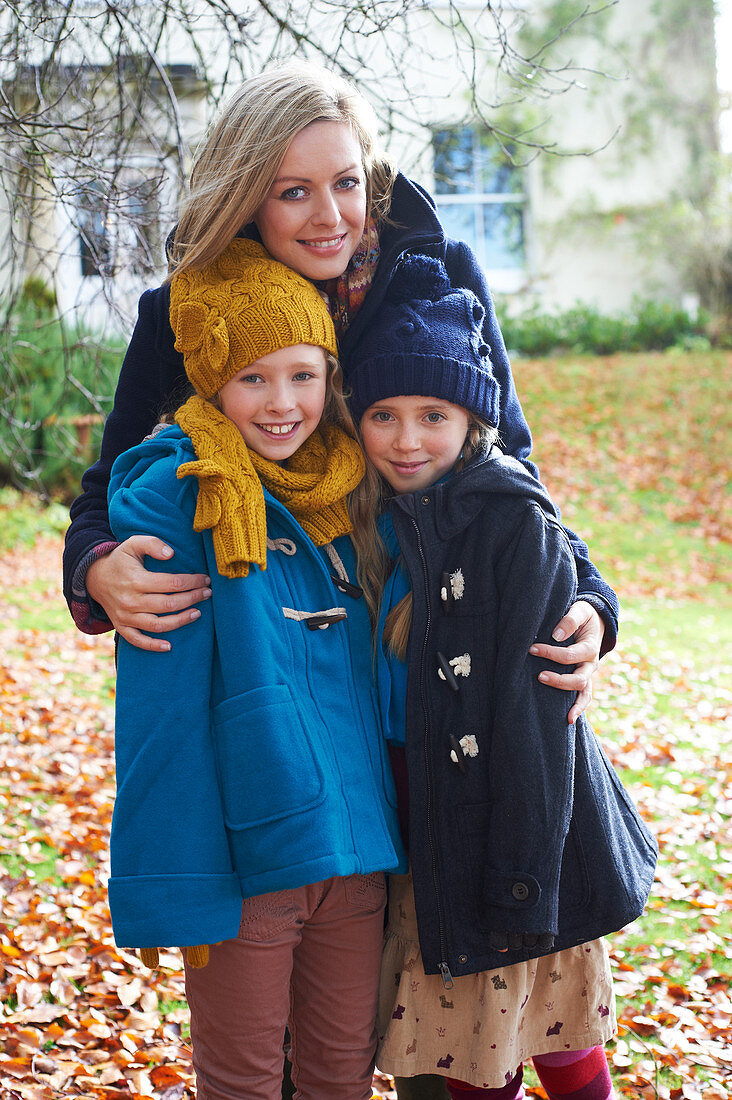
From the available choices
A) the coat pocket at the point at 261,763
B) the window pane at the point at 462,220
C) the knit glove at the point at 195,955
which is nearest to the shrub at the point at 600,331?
the window pane at the point at 462,220

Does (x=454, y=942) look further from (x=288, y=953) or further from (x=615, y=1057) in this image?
(x=615, y=1057)

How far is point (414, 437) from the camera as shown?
207 cm

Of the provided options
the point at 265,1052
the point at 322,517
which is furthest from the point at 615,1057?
the point at 322,517

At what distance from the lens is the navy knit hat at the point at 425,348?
202 cm

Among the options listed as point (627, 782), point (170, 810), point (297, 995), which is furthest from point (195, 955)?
point (627, 782)

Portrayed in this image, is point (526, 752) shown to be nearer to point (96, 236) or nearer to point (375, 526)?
point (375, 526)

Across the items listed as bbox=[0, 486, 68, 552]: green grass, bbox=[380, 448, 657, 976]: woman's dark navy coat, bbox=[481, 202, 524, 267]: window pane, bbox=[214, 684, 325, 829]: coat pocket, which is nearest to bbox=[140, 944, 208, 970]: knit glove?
bbox=[214, 684, 325, 829]: coat pocket

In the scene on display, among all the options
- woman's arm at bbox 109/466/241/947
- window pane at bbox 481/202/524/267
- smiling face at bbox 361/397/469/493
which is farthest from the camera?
window pane at bbox 481/202/524/267

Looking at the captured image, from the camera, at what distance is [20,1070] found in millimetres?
2938

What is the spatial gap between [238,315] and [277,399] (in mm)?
183

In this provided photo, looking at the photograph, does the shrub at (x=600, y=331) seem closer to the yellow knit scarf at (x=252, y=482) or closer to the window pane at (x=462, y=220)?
the window pane at (x=462, y=220)

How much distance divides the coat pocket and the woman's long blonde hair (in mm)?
933

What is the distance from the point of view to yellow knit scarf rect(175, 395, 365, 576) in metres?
1.80

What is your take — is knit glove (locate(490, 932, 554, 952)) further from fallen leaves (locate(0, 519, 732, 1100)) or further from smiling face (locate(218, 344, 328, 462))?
fallen leaves (locate(0, 519, 732, 1100))
